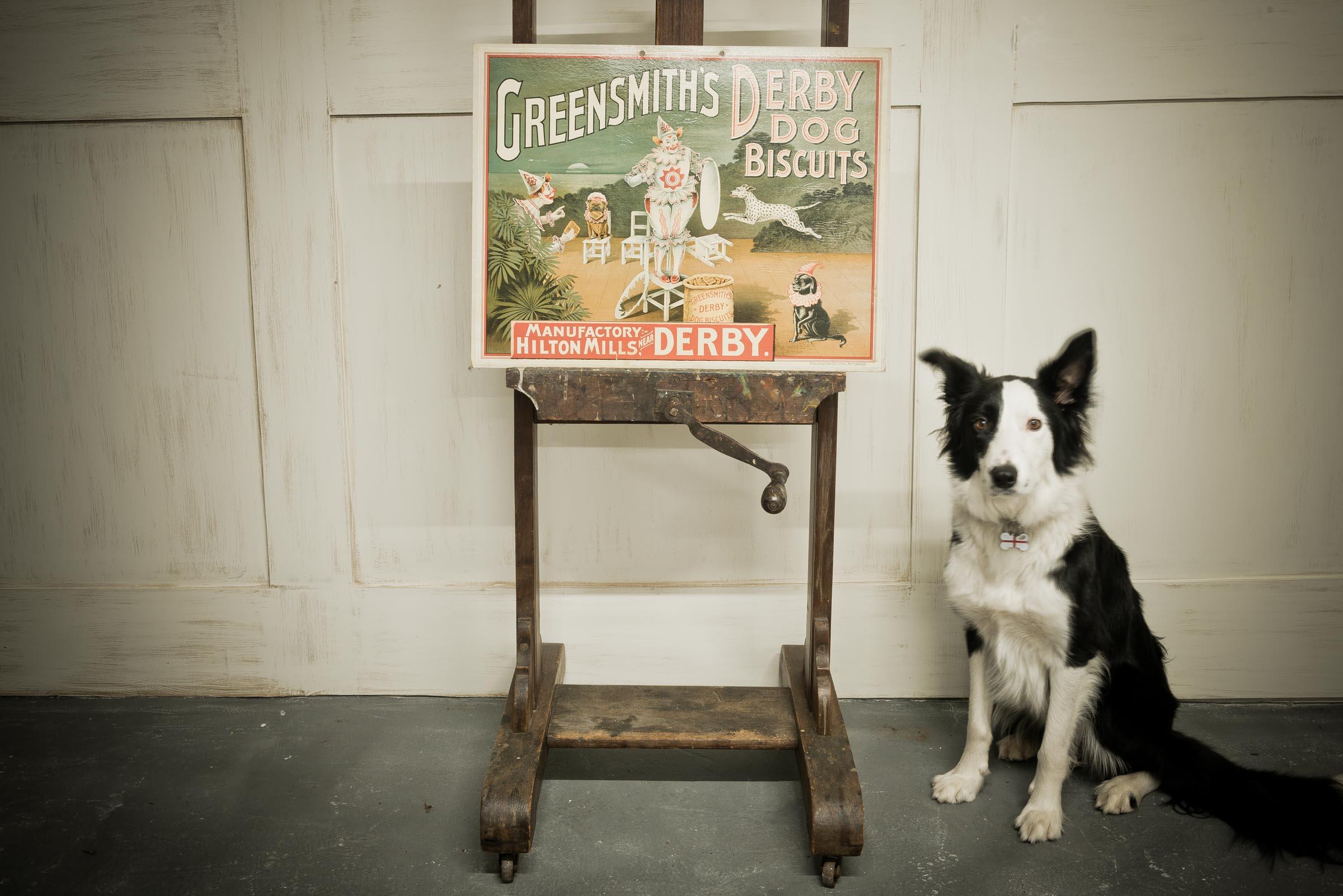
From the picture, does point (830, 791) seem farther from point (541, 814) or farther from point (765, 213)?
point (765, 213)

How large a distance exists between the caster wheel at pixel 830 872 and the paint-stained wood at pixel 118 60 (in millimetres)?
2358

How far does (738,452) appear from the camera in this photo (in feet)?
5.51

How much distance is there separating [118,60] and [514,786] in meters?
2.16

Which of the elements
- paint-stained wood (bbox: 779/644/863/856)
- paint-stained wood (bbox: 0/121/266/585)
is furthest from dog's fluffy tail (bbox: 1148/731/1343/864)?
paint-stained wood (bbox: 0/121/266/585)

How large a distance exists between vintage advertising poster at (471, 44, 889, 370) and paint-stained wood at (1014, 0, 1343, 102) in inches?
31.6

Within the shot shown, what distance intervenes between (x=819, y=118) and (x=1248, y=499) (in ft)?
5.57

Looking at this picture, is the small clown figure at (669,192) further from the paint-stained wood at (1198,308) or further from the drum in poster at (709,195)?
the paint-stained wood at (1198,308)

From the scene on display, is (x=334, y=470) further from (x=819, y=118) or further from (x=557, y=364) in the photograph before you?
(x=819, y=118)

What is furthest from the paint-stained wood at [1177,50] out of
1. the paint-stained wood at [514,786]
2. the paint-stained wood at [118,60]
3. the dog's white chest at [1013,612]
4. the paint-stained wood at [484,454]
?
the paint-stained wood at [118,60]

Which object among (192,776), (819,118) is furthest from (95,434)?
(819,118)

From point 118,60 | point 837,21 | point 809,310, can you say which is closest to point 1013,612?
point 809,310

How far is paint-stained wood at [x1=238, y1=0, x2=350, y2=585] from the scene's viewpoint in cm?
219

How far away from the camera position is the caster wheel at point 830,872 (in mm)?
1603

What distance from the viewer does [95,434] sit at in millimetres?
2354
